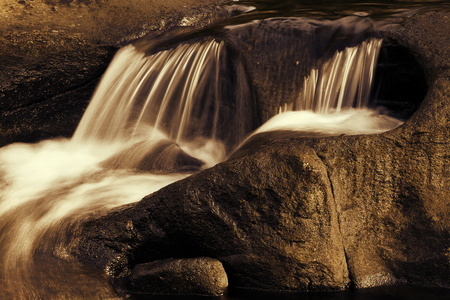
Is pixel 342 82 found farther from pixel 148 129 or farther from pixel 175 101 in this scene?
pixel 148 129

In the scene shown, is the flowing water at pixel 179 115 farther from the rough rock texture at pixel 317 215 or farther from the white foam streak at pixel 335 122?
the rough rock texture at pixel 317 215

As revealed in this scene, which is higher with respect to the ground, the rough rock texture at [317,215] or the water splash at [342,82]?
the water splash at [342,82]

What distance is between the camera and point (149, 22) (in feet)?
23.9

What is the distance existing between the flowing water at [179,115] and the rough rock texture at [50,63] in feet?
0.60

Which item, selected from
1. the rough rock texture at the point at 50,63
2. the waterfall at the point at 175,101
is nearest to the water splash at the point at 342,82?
the waterfall at the point at 175,101

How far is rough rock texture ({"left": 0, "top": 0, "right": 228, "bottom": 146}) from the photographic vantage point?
6371 millimetres

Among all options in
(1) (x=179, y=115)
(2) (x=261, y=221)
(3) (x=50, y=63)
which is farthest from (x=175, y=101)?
(2) (x=261, y=221)

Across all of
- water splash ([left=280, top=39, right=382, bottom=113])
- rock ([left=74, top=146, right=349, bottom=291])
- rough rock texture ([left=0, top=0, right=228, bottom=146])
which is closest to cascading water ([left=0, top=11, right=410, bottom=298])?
water splash ([left=280, top=39, right=382, bottom=113])

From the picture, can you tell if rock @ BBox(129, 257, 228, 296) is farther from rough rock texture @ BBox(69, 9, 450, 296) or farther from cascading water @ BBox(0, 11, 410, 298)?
cascading water @ BBox(0, 11, 410, 298)

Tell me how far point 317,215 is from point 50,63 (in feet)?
13.1

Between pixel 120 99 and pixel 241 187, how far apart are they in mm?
2936

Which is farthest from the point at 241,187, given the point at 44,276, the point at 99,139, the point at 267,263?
the point at 99,139

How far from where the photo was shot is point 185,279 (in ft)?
12.5

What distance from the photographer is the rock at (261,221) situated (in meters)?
3.77
